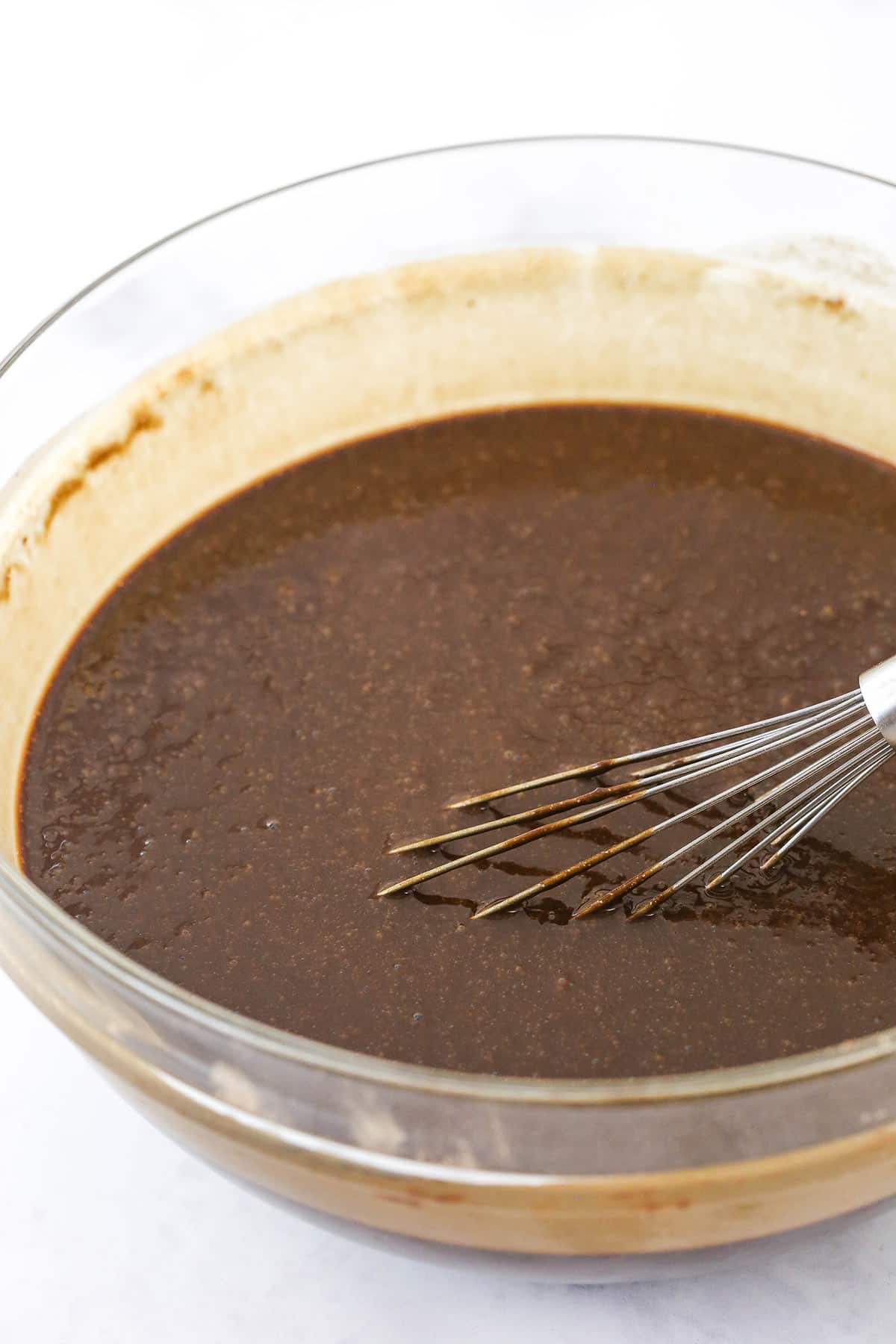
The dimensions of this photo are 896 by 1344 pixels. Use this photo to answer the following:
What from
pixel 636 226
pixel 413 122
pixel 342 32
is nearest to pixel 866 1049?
pixel 636 226

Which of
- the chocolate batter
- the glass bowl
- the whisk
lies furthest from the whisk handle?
the glass bowl

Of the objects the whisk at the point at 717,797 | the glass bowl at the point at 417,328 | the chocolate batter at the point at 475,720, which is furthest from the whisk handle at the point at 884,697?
the glass bowl at the point at 417,328

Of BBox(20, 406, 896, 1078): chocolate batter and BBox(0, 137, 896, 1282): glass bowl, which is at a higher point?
BBox(0, 137, 896, 1282): glass bowl

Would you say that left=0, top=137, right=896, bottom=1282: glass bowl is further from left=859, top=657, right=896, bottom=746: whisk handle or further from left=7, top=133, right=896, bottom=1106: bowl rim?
left=859, top=657, right=896, bottom=746: whisk handle

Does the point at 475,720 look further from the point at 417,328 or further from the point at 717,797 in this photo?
the point at 417,328

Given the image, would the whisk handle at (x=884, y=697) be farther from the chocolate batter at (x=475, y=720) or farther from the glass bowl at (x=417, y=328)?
the glass bowl at (x=417, y=328)

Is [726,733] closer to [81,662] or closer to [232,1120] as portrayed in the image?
[232,1120]
